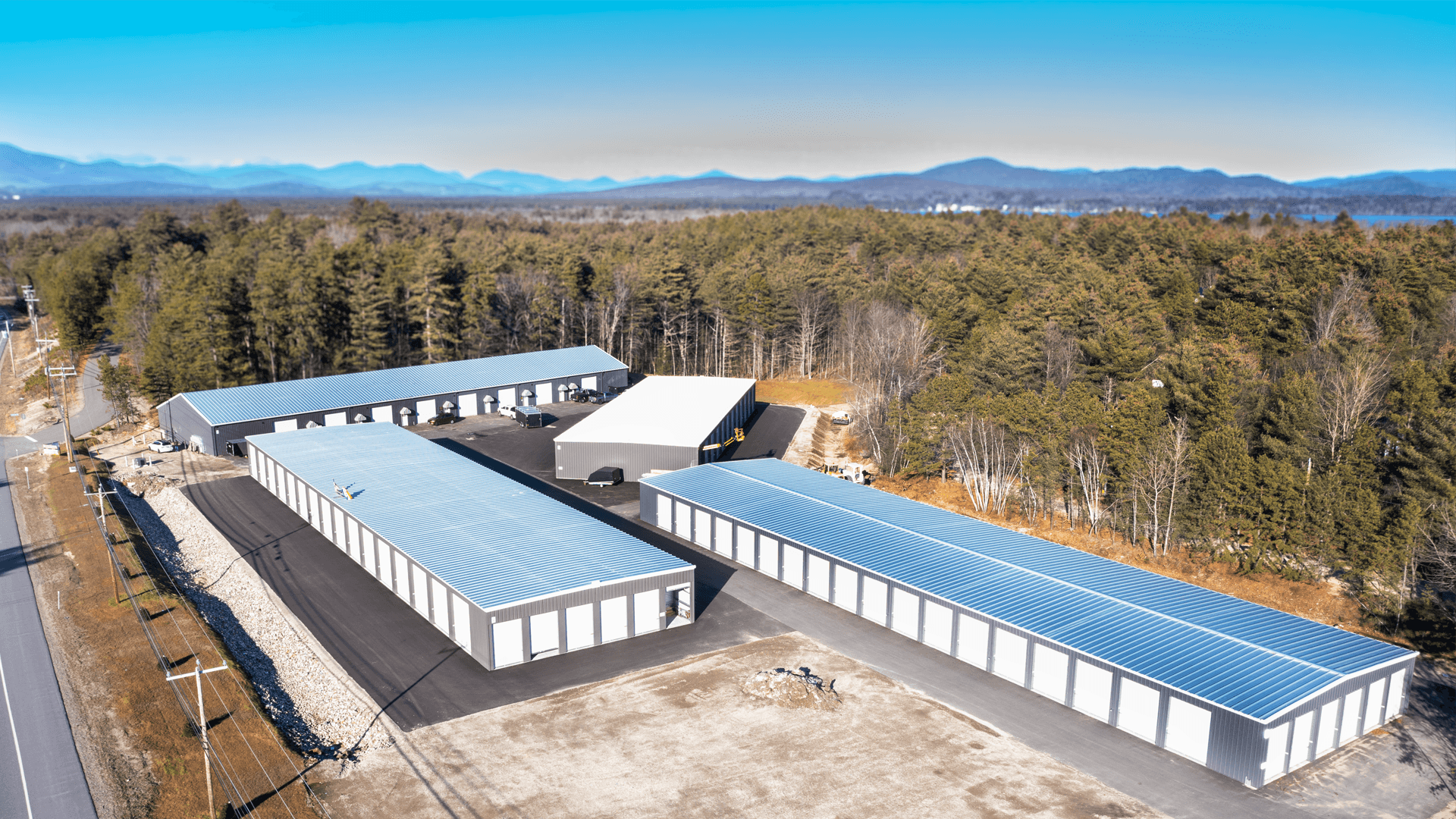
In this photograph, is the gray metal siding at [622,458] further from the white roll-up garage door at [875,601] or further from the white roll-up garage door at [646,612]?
the white roll-up garage door at [875,601]

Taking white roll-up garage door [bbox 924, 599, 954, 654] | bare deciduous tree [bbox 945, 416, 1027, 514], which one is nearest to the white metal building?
bare deciduous tree [bbox 945, 416, 1027, 514]

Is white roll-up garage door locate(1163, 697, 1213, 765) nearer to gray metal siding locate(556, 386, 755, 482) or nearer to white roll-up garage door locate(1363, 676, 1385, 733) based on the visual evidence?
white roll-up garage door locate(1363, 676, 1385, 733)

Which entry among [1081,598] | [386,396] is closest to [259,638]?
[1081,598]

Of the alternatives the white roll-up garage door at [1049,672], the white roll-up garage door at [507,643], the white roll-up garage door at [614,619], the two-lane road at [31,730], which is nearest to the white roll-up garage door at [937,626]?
the white roll-up garage door at [1049,672]

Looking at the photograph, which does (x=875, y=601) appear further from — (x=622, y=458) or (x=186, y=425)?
(x=186, y=425)

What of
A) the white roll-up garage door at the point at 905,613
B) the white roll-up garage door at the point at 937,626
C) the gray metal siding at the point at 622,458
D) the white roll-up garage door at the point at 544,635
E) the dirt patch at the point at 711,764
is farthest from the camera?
the gray metal siding at the point at 622,458

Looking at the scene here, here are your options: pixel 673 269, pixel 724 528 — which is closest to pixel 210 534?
pixel 724 528
